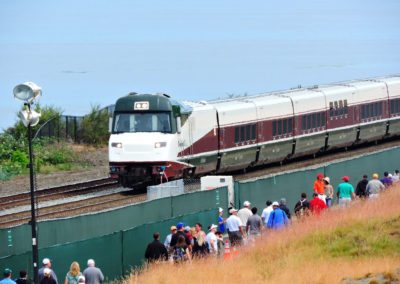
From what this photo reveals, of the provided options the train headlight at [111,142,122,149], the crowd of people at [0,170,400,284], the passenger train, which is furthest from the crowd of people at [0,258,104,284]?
the train headlight at [111,142,122,149]

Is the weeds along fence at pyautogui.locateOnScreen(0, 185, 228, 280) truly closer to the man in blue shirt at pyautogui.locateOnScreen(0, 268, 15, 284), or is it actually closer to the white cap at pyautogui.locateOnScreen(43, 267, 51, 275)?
the white cap at pyautogui.locateOnScreen(43, 267, 51, 275)

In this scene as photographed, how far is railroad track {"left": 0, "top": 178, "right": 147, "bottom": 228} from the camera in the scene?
1220 inches

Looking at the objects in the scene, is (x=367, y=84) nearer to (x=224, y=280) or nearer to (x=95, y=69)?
(x=224, y=280)

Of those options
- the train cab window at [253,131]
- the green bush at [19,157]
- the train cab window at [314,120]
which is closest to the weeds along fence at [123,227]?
the train cab window at [253,131]

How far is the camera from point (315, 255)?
1962cm

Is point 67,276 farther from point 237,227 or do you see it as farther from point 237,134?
point 237,134

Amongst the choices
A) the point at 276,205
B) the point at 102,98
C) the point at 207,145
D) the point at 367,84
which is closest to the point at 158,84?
the point at 102,98

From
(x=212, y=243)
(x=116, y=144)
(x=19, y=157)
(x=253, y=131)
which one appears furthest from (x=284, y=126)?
(x=212, y=243)

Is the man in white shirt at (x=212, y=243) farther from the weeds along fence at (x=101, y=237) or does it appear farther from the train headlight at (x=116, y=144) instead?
the train headlight at (x=116, y=144)

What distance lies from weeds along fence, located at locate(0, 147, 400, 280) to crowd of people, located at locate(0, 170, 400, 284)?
546mm

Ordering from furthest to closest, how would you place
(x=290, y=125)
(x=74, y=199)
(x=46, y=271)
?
(x=290, y=125) < (x=74, y=199) < (x=46, y=271)

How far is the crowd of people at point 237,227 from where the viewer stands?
21.0 meters

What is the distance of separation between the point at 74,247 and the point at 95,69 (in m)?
170

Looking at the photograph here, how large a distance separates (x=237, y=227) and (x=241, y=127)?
654 inches
